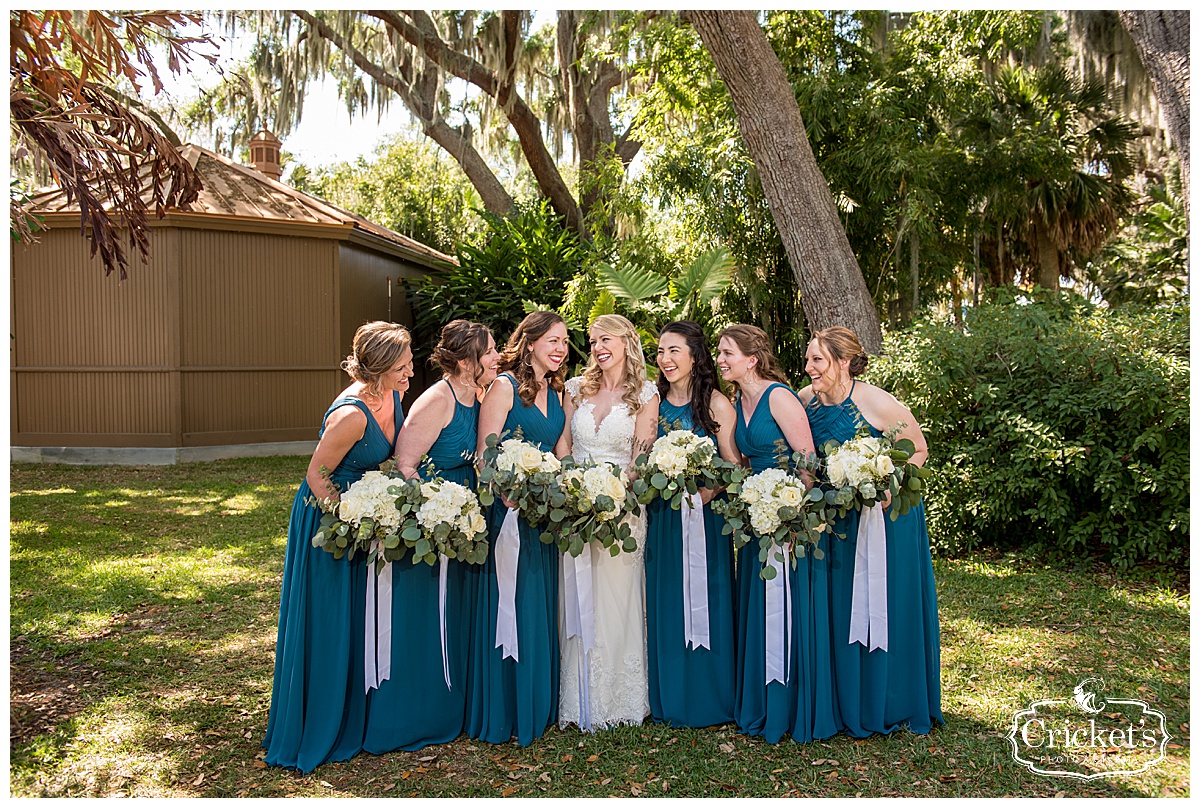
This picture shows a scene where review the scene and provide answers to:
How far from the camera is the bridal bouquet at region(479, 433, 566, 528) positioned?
3.75 m

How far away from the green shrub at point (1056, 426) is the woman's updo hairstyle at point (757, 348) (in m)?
3.60

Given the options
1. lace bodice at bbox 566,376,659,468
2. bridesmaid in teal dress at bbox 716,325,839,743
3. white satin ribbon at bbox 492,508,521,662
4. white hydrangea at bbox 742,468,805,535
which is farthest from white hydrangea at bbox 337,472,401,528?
bridesmaid in teal dress at bbox 716,325,839,743

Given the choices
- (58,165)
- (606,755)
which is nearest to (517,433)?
(606,755)

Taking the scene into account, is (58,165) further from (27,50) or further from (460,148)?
(460,148)

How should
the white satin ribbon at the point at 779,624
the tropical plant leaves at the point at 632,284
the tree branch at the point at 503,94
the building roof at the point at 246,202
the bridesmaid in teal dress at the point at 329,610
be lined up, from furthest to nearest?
the tree branch at the point at 503,94 → the building roof at the point at 246,202 → the tropical plant leaves at the point at 632,284 → the white satin ribbon at the point at 779,624 → the bridesmaid in teal dress at the point at 329,610

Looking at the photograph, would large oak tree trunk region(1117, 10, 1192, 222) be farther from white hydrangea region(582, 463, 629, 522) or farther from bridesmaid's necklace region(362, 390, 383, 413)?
bridesmaid's necklace region(362, 390, 383, 413)

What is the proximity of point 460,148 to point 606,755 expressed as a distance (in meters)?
16.1

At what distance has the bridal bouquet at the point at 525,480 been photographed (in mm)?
3750

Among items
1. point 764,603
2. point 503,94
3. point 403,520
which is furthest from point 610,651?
point 503,94

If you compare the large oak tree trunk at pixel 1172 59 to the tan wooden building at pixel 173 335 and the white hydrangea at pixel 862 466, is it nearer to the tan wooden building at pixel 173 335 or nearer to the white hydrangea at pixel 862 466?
the white hydrangea at pixel 862 466

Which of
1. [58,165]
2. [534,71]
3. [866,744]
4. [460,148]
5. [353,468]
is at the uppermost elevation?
[534,71]

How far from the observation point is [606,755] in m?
3.94

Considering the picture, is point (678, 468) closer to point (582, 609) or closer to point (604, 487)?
point (604, 487)

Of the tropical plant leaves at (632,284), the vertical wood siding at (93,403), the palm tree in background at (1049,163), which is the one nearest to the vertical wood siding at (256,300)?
the vertical wood siding at (93,403)
